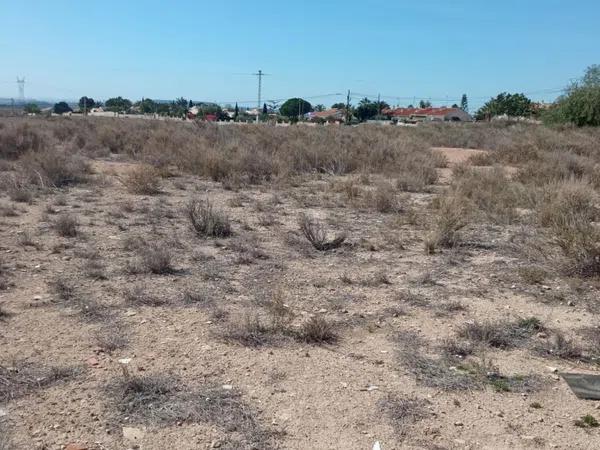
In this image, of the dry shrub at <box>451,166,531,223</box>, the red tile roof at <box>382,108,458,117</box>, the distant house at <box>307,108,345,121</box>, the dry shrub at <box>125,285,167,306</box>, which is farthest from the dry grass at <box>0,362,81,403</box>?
the red tile roof at <box>382,108,458,117</box>

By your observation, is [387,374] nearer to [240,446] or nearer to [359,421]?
[359,421]

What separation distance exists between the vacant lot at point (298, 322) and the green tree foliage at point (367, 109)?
343ft

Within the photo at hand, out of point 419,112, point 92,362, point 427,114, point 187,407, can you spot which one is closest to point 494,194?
point 92,362

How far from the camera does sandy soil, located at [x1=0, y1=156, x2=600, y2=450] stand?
4258 mm

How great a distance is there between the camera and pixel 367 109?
391ft

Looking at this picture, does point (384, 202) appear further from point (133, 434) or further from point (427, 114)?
point (427, 114)

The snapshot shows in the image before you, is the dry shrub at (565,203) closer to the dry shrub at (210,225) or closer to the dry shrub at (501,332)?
the dry shrub at (501,332)

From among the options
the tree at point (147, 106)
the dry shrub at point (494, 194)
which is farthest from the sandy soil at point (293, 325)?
the tree at point (147, 106)

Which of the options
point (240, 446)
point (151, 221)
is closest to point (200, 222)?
point (151, 221)

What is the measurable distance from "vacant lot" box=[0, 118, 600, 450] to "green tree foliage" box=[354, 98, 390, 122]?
343 feet

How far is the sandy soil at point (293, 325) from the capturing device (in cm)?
426

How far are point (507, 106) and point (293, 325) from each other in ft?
366

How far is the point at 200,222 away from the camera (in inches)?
410

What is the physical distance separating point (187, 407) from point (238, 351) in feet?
3.61
